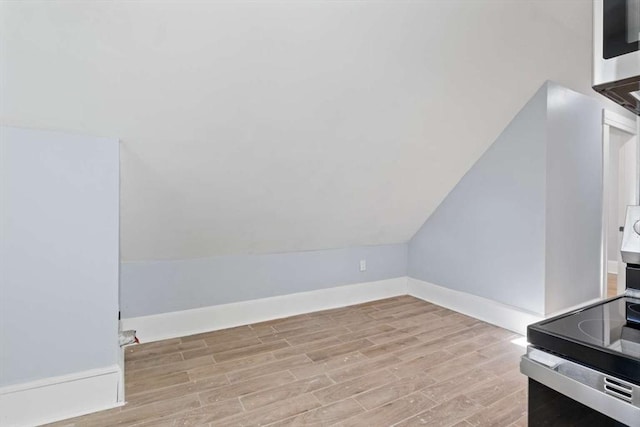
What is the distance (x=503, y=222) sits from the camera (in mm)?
2896

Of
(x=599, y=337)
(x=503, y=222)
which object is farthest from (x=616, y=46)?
(x=503, y=222)

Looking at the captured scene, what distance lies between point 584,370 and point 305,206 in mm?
2245

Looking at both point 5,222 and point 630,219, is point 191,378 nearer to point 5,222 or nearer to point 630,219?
point 5,222

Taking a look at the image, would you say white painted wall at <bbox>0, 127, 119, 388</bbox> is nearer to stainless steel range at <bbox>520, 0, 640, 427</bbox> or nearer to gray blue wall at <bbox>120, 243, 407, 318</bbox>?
gray blue wall at <bbox>120, 243, 407, 318</bbox>

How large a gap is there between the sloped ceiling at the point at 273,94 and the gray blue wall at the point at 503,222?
20 centimetres

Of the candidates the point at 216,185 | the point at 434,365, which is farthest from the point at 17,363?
the point at 434,365

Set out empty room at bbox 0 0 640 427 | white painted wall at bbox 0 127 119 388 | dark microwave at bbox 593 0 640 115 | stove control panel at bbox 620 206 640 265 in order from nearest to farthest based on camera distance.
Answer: dark microwave at bbox 593 0 640 115 < stove control panel at bbox 620 206 640 265 < empty room at bbox 0 0 640 427 < white painted wall at bbox 0 127 119 388

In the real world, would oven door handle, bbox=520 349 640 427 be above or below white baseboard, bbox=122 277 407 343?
above

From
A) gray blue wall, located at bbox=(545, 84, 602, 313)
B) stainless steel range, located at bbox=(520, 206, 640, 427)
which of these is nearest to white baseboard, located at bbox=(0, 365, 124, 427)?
stainless steel range, located at bbox=(520, 206, 640, 427)

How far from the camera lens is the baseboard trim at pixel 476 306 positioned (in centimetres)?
273

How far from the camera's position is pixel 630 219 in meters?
1.05

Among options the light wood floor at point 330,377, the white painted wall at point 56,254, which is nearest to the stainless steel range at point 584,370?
the light wood floor at point 330,377

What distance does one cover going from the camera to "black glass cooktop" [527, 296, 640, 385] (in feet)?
2.07

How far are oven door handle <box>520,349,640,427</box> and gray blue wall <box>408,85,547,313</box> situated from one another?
7.44 ft
